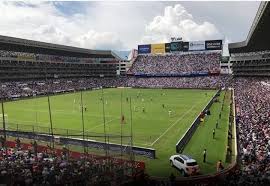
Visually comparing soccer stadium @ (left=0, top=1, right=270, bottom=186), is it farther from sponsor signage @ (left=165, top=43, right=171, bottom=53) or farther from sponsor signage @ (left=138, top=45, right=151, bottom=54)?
sponsor signage @ (left=138, top=45, right=151, bottom=54)

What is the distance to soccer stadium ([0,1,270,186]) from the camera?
19875mm

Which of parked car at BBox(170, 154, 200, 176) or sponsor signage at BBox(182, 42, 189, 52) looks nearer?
parked car at BBox(170, 154, 200, 176)

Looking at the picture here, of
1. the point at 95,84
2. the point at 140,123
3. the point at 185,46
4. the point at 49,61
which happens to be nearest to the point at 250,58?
the point at 185,46

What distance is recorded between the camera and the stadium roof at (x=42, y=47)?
293 ft

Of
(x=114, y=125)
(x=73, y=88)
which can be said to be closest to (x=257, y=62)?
(x=73, y=88)

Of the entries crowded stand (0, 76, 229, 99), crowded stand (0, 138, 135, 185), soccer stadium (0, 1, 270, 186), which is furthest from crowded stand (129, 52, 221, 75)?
crowded stand (0, 138, 135, 185)

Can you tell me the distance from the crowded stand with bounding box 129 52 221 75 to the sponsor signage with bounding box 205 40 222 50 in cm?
333

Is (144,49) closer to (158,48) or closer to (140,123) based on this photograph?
(158,48)

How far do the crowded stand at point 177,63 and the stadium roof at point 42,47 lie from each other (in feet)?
56.3

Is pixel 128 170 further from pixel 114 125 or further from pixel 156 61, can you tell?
pixel 156 61

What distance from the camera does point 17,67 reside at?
342 ft

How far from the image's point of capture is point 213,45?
419ft

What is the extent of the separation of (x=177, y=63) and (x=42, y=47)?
5255 centimetres

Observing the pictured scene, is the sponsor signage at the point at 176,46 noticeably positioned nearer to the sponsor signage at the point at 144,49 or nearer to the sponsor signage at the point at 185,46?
the sponsor signage at the point at 185,46
